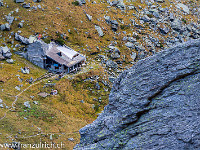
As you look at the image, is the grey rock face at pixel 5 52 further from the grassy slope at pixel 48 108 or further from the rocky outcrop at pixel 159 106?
the rocky outcrop at pixel 159 106

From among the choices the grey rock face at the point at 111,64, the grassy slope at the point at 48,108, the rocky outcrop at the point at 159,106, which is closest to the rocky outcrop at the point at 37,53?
the grassy slope at the point at 48,108

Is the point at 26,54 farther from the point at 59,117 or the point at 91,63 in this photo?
the point at 59,117

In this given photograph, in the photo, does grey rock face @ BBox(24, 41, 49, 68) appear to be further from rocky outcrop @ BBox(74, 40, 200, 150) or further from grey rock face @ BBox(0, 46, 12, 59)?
rocky outcrop @ BBox(74, 40, 200, 150)

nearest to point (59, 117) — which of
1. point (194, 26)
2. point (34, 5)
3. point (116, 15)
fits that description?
point (34, 5)

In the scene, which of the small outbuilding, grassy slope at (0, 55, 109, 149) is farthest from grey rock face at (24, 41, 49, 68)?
grassy slope at (0, 55, 109, 149)

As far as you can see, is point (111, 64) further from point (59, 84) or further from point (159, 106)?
point (159, 106)
